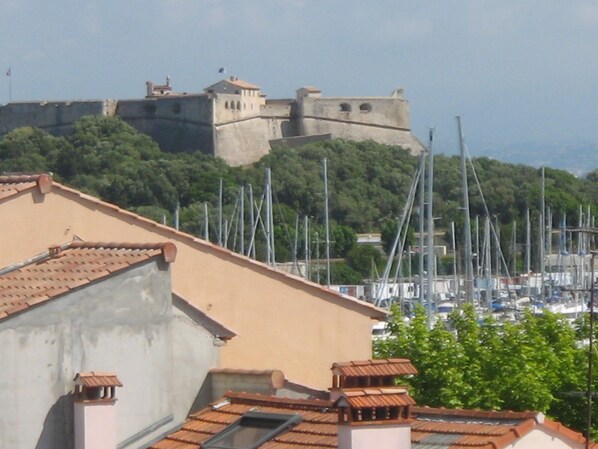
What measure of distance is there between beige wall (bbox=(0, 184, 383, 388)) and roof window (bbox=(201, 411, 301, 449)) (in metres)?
3.12

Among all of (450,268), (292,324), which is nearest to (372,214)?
(450,268)

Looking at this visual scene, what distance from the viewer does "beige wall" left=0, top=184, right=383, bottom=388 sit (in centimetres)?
1268

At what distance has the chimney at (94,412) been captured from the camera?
29.5ft

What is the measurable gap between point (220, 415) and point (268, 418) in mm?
553

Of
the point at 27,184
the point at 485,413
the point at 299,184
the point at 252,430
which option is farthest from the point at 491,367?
the point at 299,184

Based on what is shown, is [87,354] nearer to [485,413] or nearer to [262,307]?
[485,413]

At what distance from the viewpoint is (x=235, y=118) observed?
90688 millimetres

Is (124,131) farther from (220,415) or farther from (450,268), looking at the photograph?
(220,415)

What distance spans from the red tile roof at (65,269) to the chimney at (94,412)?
549 mm

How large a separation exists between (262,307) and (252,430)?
384cm

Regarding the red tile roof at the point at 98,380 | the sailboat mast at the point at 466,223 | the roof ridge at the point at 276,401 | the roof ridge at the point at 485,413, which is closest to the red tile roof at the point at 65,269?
the red tile roof at the point at 98,380

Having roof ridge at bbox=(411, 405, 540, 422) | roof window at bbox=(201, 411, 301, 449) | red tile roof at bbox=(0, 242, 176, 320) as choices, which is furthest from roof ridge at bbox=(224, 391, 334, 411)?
red tile roof at bbox=(0, 242, 176, 320)

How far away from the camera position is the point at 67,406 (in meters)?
9.22

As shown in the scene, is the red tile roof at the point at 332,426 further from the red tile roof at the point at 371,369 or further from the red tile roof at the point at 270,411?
the red tile roof at the point at 371,369
